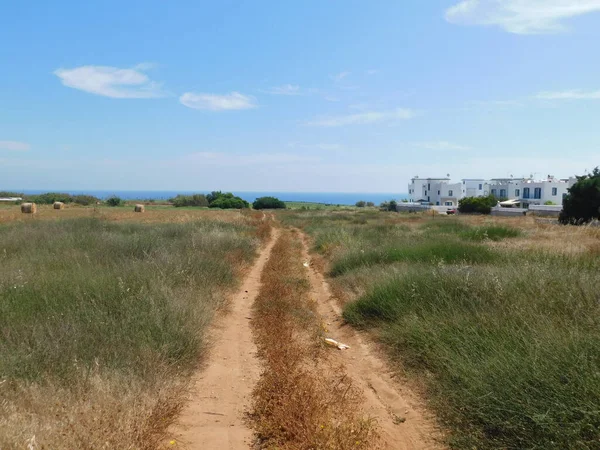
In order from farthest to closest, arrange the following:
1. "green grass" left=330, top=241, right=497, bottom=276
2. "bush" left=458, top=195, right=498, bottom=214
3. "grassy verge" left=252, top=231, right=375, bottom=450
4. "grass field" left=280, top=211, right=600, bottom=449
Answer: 1. "bush" left=458, top=195, right=498, bottom=214
2. "green grass" left=330, top=241, right=497, bottom=276
3. "grassy verge" left=252, top=231, right=375, bottom=450
4. "grass field" left=280, top=211, right=600, bottom=449

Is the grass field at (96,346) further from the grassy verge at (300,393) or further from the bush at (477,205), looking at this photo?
the bush at (477,205)

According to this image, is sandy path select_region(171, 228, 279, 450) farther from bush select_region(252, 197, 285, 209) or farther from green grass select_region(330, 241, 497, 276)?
bush select_region(252, 197, 285, 209)

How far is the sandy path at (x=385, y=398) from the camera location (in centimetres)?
426

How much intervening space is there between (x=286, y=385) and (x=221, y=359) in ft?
5.58

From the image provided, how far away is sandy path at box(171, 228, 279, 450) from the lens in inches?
165

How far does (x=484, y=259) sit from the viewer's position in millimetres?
11016

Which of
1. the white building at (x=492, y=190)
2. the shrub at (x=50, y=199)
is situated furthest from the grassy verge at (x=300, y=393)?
the white building at (x=492, y=190)

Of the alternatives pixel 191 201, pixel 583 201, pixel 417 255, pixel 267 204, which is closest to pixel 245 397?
pixel 417 255

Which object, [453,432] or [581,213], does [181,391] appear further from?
[581,213]

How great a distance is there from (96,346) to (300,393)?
8.37 ft

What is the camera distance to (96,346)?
5277mm

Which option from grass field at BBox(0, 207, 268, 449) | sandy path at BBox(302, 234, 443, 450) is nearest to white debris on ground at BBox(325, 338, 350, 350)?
sandy path at BBox(302, 234, 443, 450)

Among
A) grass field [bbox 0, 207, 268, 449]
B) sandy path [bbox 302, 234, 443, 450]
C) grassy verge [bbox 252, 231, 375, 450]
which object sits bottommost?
sandy path [bbox 302, 234, 443, 450]

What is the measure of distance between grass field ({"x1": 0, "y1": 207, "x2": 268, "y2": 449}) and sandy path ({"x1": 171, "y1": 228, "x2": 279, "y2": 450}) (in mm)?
212
